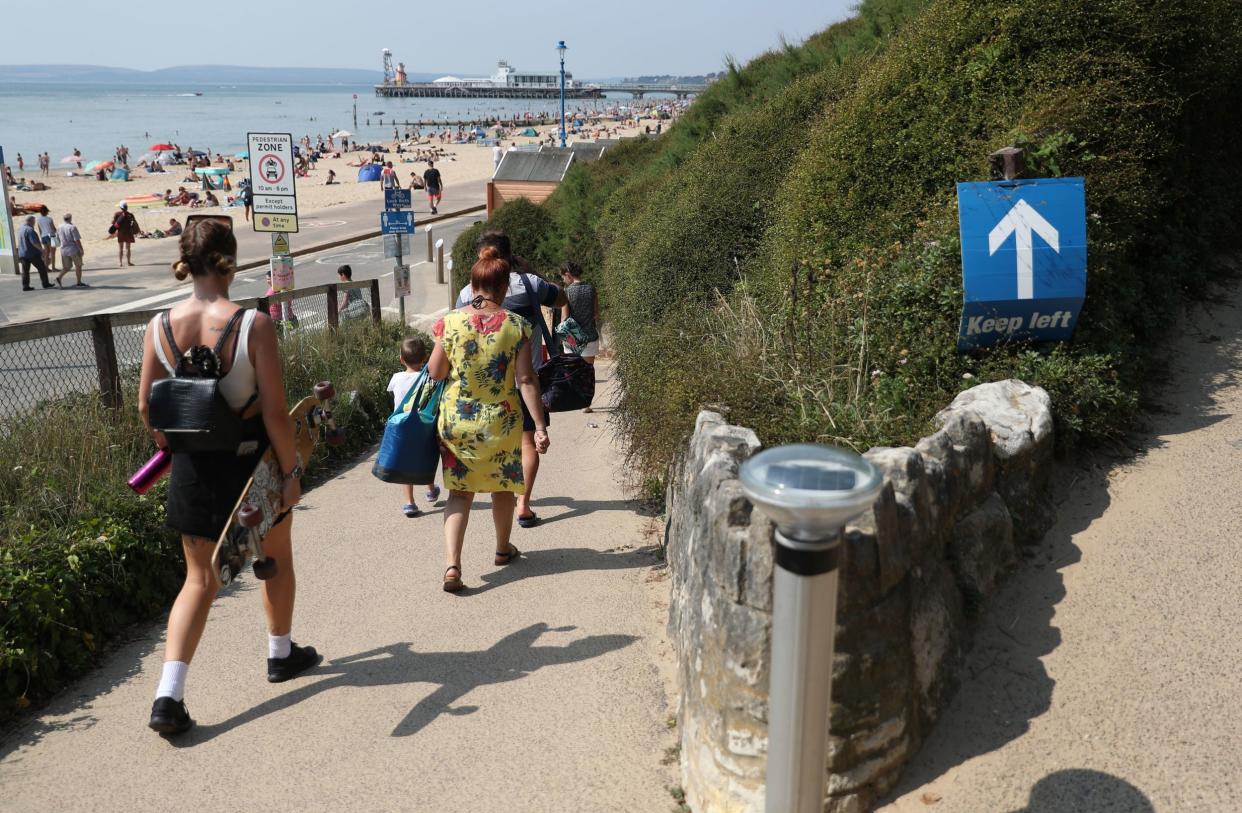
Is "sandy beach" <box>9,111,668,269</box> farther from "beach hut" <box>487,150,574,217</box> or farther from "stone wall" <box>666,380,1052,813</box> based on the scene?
"stone wall" <box>666,380,1052,813</box>

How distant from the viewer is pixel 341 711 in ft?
14.3

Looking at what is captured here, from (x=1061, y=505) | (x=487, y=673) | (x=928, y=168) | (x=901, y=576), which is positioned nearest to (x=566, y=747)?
(x=487, y=673)

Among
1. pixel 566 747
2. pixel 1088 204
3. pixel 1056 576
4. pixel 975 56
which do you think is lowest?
pixel 566 747

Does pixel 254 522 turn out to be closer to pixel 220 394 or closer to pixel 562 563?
pixel 220 394

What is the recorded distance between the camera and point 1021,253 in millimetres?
5359

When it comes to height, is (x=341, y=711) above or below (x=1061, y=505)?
below

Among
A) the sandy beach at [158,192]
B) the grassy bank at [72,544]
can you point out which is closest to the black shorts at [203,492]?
the grassy bank at [72,544]

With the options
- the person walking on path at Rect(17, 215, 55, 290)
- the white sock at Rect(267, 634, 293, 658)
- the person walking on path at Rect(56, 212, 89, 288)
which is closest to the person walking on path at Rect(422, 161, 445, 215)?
the person walking on path at Rect(56, 212, 89, 288)

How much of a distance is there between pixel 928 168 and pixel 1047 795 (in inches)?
191

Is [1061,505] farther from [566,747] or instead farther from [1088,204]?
[566,747]

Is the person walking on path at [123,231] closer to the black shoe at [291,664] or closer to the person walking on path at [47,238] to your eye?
the person walking on path at [47,238]

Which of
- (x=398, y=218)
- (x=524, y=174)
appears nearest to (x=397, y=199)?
(x=398, y=218)

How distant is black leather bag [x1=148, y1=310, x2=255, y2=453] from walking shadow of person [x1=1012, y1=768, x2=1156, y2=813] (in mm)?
3089

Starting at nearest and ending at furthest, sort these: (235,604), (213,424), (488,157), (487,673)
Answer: (213,424) → (487,673) → (235,604) → (488,157)
